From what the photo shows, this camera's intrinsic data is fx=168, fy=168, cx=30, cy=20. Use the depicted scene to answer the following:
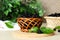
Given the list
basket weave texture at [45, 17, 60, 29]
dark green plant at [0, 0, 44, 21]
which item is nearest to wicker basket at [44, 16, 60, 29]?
basket weave texture at [45, 17, 60, 29]

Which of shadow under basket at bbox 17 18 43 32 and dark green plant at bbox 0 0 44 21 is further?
dark green plant at bbox 0 0 44 21

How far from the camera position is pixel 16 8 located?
1.28 metres

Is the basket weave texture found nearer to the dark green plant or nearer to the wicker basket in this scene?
the wicker basket

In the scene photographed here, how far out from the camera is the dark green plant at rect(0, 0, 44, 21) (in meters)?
1.24

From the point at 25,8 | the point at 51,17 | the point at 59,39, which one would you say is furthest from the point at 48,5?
the point at 59,39

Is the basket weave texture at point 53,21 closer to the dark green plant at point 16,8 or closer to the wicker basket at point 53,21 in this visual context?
the wicker basket at point 53,21

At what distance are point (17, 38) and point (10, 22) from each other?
383 millimetres

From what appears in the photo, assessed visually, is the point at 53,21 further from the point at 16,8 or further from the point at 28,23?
the point at 16,8

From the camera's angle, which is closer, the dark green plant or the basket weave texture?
the basket weave texture

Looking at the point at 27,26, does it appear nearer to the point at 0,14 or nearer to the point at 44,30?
the point at 44,30

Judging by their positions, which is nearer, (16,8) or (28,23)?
(28,23)

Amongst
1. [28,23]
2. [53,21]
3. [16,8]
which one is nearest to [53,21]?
[53,21]

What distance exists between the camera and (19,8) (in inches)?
50.7

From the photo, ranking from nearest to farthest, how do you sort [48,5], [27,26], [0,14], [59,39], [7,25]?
[59,39] < [27,26] < [7,25] < [0,14] < [48,5]
